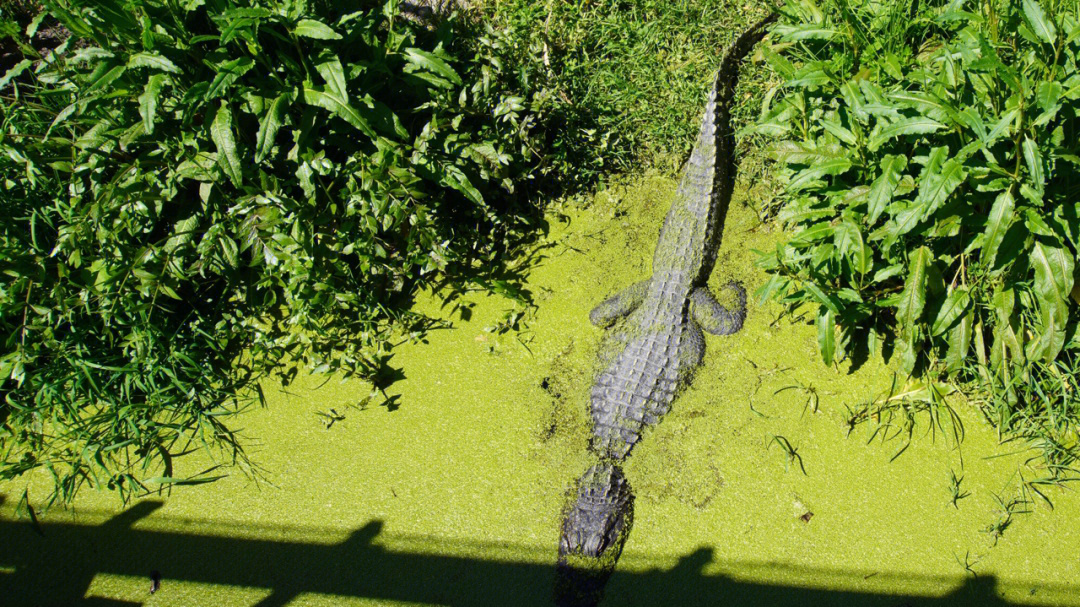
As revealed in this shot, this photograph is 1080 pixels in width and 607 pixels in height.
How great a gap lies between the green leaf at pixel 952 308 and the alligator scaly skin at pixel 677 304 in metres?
0.85

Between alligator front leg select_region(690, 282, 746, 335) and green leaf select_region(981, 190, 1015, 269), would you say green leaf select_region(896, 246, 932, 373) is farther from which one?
alligator front leg select_region(690, 282, 746, 335)

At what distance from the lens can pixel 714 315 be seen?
3.12 meters

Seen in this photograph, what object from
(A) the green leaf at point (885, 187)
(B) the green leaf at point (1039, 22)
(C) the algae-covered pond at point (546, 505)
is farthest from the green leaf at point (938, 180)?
(C) the algae-covered pond at point (546, 505)

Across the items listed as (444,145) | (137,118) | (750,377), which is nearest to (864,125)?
(750,377)

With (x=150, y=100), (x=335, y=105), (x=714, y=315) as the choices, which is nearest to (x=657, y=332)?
(x=714, y=315)

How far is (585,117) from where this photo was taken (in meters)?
3.53

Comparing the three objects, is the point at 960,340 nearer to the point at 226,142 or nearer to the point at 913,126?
the point at 913,126

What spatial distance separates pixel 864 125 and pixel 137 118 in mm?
2807

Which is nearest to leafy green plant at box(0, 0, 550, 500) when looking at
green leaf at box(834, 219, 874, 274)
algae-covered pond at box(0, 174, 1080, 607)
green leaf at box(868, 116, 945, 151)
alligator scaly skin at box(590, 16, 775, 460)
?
algae-covered pond at box(0, 174, 1080, 607)

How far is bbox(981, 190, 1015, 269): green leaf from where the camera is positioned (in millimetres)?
2146

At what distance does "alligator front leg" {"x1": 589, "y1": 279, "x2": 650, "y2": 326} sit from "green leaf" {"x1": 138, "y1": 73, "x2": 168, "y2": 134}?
74.6 inches

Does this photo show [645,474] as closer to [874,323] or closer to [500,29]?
[874,323]

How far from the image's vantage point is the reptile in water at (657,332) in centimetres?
264

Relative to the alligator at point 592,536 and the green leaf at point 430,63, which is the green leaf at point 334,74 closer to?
the green leaf at point 430,63
